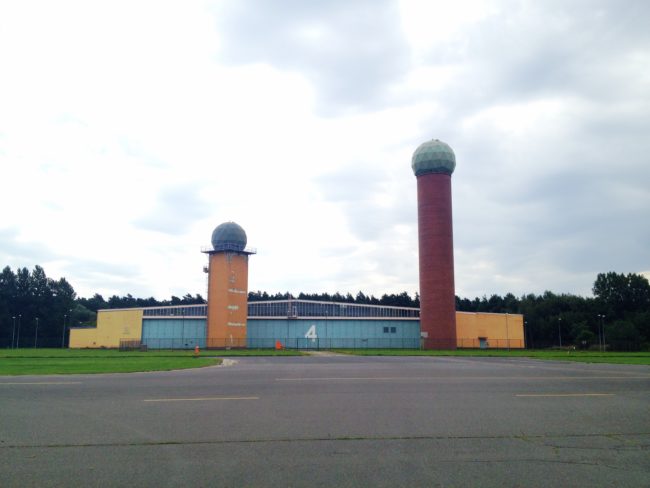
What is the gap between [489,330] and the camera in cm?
8156

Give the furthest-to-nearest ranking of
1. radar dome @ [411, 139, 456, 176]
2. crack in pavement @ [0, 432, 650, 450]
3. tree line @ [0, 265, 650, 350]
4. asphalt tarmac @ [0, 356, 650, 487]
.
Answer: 1. tree line @ [0, 265, 650, 350]
2. radar dome @ [411, 139, 456, 176]
3. crack in pavement @ [0, 432, 650, 450]
4. asphalt tarmac @ [0, 356, 650, 487]

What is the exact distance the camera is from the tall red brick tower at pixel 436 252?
7044 centimetres

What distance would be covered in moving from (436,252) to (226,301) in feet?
91.0

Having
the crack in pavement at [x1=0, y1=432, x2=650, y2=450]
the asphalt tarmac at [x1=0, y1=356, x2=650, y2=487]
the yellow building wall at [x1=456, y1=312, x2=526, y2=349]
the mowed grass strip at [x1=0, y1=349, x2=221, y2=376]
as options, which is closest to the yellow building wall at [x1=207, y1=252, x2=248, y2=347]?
the yellow building wall at [x1=456, y1=312, x2=526, y2=349]

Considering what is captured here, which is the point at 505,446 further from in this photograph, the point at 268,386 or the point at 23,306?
the point at 23,306

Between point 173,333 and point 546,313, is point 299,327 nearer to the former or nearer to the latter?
point 173,333

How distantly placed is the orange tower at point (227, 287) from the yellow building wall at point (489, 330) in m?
29.9

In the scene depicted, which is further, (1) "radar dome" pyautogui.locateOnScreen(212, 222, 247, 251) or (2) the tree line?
(2) the tree line

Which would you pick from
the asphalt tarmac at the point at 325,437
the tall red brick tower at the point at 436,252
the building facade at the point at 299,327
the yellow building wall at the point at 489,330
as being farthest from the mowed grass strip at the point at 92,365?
the yellow building wall at the point at 489,330

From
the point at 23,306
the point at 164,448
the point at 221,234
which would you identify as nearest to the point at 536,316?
the point at 221,234

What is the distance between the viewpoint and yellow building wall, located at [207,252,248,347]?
74062 millimetres

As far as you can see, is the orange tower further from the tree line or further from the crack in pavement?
the crack in pavement

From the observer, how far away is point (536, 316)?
110750mm

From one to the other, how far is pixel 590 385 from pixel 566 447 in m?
10.1
